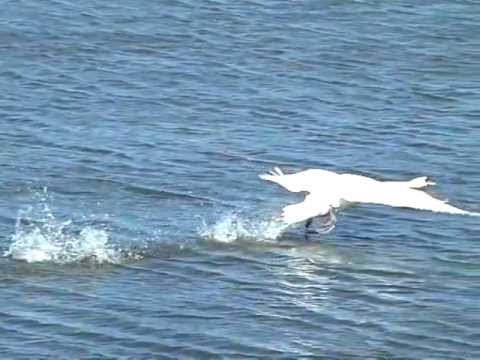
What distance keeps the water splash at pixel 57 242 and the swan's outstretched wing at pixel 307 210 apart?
64.9 inches

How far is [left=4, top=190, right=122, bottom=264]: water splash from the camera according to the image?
59.8 feet

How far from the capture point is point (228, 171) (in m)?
21.5

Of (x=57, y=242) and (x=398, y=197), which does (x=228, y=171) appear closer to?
(x=398, y=197)

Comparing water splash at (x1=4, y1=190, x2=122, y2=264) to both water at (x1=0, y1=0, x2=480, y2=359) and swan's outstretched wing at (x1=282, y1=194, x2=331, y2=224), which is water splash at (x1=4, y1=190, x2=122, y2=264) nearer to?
water at (x1=0, y1=0, x2=480, y2=359)

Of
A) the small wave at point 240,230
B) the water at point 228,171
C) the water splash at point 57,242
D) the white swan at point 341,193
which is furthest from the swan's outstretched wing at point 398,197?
the water splash at point 57,242

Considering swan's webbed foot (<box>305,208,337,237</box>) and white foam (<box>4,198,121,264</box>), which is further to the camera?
swan's webbed foot (<box>305,208,337,237</box>)

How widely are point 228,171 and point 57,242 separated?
3.41 metres

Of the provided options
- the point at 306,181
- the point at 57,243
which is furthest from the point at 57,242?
the point at 306,181

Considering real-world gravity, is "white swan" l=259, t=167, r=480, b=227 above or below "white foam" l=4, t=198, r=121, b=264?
above

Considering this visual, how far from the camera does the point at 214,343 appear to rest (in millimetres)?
16031

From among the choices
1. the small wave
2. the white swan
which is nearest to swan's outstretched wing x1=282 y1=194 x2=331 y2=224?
the white swan

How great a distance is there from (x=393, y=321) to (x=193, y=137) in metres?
6.47

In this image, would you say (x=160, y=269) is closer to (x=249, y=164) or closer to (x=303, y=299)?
(x=303, y=299)

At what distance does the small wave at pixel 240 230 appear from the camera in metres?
19.3
